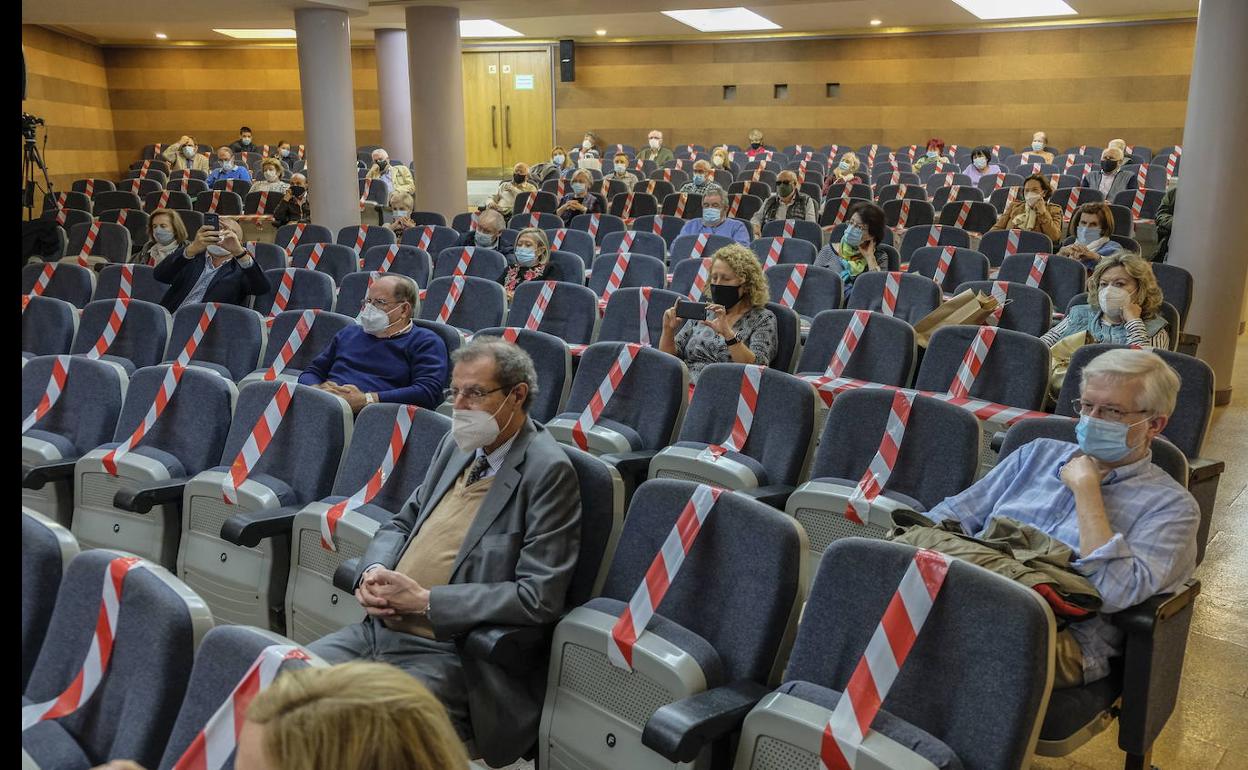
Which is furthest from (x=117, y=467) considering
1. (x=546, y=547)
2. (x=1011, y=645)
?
(x=1011, y=645)

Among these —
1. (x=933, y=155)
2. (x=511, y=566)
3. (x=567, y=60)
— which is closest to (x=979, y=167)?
(x=933, y=155)

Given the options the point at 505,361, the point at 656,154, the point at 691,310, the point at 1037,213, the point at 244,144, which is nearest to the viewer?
the point at 505,361

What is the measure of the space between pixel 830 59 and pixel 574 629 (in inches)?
795

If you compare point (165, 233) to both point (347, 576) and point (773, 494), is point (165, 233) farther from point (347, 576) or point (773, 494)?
point (773, 494)

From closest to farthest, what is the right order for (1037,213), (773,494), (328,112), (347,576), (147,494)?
(347,576), (773,494), (147,494), (1037,213), (328,112)

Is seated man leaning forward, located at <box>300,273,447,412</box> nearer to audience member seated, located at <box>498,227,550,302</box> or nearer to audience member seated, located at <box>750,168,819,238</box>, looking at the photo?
audience member seated, located at <box>498,227,550,302</box>

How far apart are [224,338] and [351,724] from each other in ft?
15.7

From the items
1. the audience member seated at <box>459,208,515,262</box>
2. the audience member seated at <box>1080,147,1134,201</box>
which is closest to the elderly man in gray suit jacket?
the audience member seated at <box>459,208,515,262</box>

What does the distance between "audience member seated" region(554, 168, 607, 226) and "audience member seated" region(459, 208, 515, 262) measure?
2.25 meters

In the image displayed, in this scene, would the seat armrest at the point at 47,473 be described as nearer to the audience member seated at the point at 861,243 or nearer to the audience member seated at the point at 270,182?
the audience member seated at the point at 861,243

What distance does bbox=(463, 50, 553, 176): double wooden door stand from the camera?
22.9 meters

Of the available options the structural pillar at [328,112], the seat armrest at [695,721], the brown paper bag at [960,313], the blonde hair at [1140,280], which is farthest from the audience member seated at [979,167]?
the seat armrest at [695,721]

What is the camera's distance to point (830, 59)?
20797 millimetres

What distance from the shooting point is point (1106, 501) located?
2.74m
